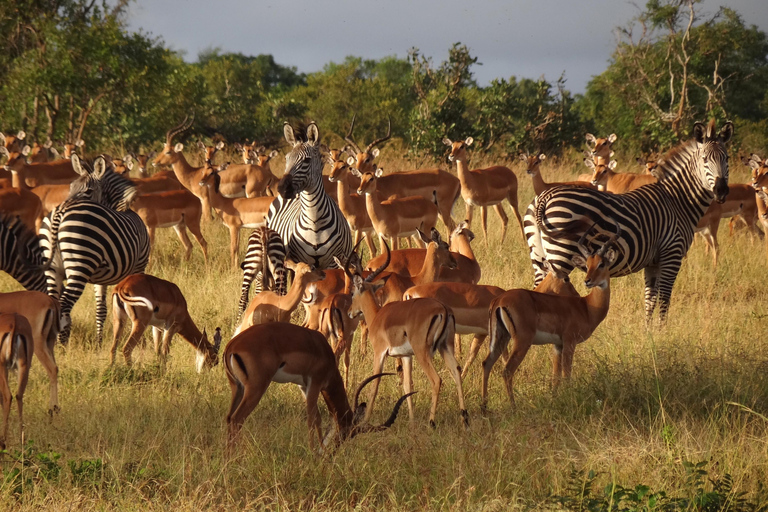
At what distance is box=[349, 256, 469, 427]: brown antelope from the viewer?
18.7ft

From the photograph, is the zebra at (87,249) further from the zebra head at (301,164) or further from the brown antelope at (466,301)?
the brown antelope at (466,301)

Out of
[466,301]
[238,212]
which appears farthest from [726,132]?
[238,212]

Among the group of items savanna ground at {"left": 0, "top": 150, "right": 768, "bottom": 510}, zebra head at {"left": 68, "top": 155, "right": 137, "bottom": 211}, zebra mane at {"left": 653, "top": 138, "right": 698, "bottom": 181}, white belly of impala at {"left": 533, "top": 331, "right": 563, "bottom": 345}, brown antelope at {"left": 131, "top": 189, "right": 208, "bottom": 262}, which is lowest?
savanna ground at {"left": 0, "top": 150, "right": 768, "bottom": 510}

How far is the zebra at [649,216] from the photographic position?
7.93m

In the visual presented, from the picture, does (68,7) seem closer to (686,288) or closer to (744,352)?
(686,288)

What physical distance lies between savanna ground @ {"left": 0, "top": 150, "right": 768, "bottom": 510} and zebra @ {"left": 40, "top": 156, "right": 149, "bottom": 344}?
2.09ft

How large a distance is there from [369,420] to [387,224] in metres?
6.44

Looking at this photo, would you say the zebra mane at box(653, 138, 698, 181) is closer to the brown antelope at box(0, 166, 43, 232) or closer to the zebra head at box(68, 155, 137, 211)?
the zebra head at box(68, 155, 137, 211)

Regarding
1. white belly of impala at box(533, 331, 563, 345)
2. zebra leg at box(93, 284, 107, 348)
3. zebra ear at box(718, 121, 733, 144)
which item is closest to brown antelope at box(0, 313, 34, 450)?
zebra leg at box(93, 284, 107, 348)

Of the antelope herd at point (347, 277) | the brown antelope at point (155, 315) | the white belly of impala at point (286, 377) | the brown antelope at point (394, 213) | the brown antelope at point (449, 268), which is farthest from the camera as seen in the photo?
the brown antelope at point (394, 213)

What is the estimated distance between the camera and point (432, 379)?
18.9 feet

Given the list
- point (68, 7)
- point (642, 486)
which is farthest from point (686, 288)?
point (68, 7)

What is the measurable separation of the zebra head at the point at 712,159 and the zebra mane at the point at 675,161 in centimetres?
9

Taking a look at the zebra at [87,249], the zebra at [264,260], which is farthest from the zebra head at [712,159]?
the zebra at [87,249]
